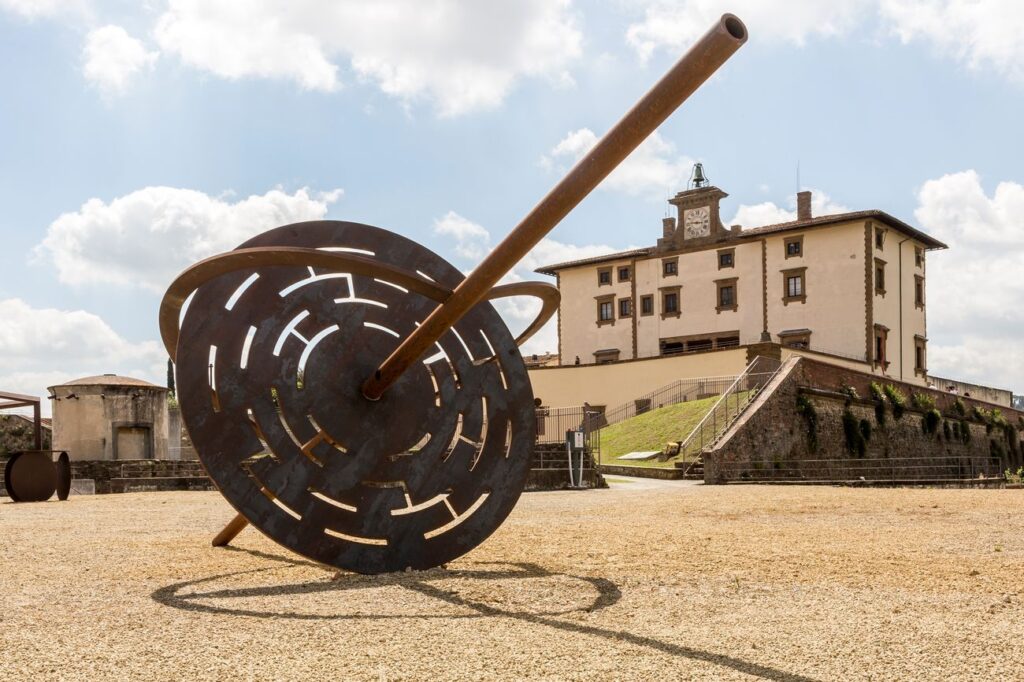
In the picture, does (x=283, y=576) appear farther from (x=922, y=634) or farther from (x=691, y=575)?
(x=922, y=634)

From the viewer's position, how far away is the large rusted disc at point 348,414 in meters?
6.68

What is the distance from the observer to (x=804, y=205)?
2056 inches

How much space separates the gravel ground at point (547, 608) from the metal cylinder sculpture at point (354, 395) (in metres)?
0.44

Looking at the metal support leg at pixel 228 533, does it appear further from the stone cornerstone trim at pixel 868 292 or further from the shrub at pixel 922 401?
the stone cornerstone trim at pixel 868 292

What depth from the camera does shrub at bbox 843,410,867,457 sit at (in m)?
35.1

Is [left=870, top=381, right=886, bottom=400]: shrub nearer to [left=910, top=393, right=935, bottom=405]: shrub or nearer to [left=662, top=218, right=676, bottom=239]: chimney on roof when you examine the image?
[left=910, top=393, right=935, bottom=405]: shrub

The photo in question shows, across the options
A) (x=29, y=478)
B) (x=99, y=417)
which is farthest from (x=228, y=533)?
(x=99, y=417)

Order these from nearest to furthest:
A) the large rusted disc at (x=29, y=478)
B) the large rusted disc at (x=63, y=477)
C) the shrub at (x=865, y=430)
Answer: the large rusted disc at (x=29, y=478), the large rusted disc at (x=63, y=477), the shrub at (x=865, y=430)

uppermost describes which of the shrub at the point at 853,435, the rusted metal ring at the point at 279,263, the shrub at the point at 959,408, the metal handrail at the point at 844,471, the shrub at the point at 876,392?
the rusted metal ring at the point at 279,263

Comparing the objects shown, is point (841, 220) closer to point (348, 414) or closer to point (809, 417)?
point (809, 417)

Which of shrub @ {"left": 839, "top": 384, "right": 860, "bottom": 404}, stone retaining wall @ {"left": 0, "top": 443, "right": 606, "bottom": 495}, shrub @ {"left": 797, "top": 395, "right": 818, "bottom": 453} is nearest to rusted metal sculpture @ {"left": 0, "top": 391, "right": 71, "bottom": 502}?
stone retaining wall @ {"left": 0, "top": 443, "right": 606, "bottom": 495}

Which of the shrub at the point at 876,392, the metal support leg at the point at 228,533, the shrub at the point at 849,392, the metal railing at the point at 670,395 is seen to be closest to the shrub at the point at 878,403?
the shrub at the point at 876,392

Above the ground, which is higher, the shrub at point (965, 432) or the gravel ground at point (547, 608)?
the gravel ground at point (547, 608)

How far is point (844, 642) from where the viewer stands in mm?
4715
